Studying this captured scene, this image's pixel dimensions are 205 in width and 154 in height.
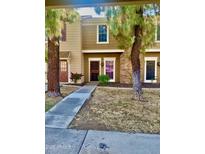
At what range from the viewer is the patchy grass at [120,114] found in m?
7.54

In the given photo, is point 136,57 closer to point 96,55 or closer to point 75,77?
point 75,77

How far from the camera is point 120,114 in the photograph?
30.7 feet

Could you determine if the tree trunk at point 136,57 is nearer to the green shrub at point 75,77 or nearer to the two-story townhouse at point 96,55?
the two-story townhouse at point 96,55

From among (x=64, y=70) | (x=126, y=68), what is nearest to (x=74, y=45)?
(x=64, y=70)

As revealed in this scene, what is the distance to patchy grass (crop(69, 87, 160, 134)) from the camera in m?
7.54

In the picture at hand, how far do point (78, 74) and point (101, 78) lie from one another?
1788mm

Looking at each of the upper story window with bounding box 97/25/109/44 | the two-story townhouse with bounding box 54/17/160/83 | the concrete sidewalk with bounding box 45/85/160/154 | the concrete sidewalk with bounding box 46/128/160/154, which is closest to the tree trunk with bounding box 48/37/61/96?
the concrete sidewalk with bounding box 45/85/160/154

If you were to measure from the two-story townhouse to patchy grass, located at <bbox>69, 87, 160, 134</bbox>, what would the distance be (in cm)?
549

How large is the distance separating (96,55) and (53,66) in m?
7.19

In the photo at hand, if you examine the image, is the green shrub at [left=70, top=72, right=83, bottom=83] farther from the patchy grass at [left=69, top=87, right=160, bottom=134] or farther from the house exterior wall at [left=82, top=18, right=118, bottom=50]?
the patchy grass at [left=69, top=87, right=160, bottom=134]

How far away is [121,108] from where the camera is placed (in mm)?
10305

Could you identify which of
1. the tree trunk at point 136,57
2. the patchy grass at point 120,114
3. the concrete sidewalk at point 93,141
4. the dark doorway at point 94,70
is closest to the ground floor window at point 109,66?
the dark doorway at point 94,70
